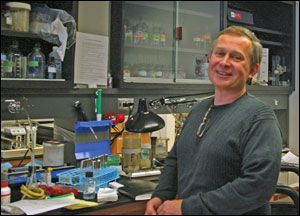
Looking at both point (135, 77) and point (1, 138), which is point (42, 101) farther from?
point (135, 77)

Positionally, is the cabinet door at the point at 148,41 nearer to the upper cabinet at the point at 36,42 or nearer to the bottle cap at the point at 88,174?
the upper cabinet at the point at 36,42

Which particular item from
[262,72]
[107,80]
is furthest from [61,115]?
[262,72]

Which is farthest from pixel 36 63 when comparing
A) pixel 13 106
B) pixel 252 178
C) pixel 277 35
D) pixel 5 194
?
pixel 277 35

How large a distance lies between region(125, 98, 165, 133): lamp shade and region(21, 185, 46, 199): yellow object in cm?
47

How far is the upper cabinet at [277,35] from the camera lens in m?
3.03

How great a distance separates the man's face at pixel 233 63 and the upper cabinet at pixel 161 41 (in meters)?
0.93

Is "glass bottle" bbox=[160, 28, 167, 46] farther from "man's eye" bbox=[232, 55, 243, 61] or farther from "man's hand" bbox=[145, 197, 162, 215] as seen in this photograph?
"man's hand" bbox=[145, 197, 162, 215]

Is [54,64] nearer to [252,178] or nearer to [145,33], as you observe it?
[145,33]

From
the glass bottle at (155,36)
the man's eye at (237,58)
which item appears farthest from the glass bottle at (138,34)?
the man's eye at (237,58)

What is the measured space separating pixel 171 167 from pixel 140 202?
0.25 metres

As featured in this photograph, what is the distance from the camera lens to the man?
1.14 m

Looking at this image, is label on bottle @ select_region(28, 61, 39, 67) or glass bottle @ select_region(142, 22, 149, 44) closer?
label on bottle @ select_region(28, 61, 39, 67)

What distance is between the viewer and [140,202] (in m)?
1.55

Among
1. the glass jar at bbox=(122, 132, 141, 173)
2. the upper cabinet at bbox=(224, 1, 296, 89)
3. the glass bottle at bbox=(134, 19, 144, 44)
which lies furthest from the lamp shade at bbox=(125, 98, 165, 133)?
the upper cabinet at bbox=(224, 1, 296, 89)
